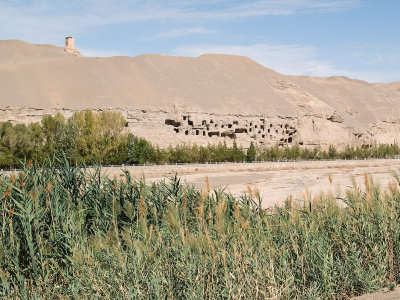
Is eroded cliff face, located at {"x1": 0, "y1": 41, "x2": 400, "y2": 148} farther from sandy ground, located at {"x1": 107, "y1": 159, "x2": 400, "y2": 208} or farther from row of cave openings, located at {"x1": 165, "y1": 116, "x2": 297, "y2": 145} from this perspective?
sandy ground, located at {"x1": 107, "y1": 159, "x2": 400, "y2": 208}

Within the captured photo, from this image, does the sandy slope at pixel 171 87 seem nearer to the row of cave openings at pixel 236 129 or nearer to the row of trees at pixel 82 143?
the row of cave openings at pixel 236 129

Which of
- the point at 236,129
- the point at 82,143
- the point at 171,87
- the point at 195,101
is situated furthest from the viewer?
the point at 171,87

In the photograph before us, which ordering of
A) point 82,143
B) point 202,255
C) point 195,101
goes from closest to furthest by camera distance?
point 202,255
point 82,143
point 195,101

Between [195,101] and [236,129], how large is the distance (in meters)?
8.58

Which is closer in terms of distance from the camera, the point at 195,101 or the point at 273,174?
the point at 273,174

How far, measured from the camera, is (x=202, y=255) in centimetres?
629

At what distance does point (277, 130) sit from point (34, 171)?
67.5 m

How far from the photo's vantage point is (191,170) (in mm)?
47406

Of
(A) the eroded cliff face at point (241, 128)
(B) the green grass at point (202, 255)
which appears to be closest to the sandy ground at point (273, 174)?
(A) the eroded cliff face at point (241, 128)

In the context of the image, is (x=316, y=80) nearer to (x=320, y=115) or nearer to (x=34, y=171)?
(x=320, y=115)

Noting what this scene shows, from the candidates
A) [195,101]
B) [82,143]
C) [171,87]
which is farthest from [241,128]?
[82,143]

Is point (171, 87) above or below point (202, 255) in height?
above

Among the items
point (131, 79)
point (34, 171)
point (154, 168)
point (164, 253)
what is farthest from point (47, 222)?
point (131, 79)

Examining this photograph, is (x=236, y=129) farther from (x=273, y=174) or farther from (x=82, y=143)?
(x=82, y=143)
